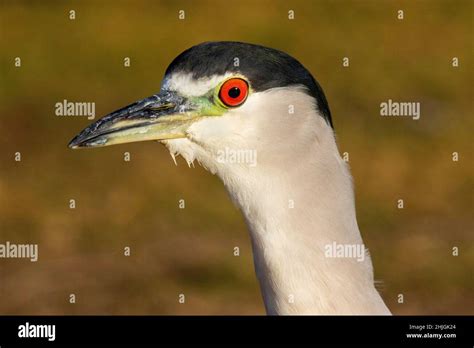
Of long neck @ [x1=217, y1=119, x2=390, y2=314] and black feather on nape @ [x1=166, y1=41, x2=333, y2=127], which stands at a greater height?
black feather on nape @ [x1=166, y1=41, x2=333, y2=127]

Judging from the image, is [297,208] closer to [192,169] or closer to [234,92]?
[234,92]

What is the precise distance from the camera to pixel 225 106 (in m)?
5.89

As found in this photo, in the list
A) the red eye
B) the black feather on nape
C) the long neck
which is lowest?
the long neck

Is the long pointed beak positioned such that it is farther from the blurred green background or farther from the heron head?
the blurred green background

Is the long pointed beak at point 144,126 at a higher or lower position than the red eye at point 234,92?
lower

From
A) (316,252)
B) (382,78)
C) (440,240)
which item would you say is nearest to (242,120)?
(316,252)

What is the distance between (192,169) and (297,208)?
373 inches

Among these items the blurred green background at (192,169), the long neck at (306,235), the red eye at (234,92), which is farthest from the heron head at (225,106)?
the blurred green background at (192,169)

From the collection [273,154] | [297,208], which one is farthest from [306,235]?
[273,154]

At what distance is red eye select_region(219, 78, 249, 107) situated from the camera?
5867 mm

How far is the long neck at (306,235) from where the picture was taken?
573 centimetres

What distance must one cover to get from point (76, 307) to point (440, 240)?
497cm

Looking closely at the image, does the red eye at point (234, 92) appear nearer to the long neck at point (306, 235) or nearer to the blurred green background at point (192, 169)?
the long neck at point (306, 235)

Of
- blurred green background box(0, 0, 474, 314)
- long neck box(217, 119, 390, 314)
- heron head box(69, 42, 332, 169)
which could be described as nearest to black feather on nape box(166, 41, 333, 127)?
heron head box(69, 42, 332, 169)
